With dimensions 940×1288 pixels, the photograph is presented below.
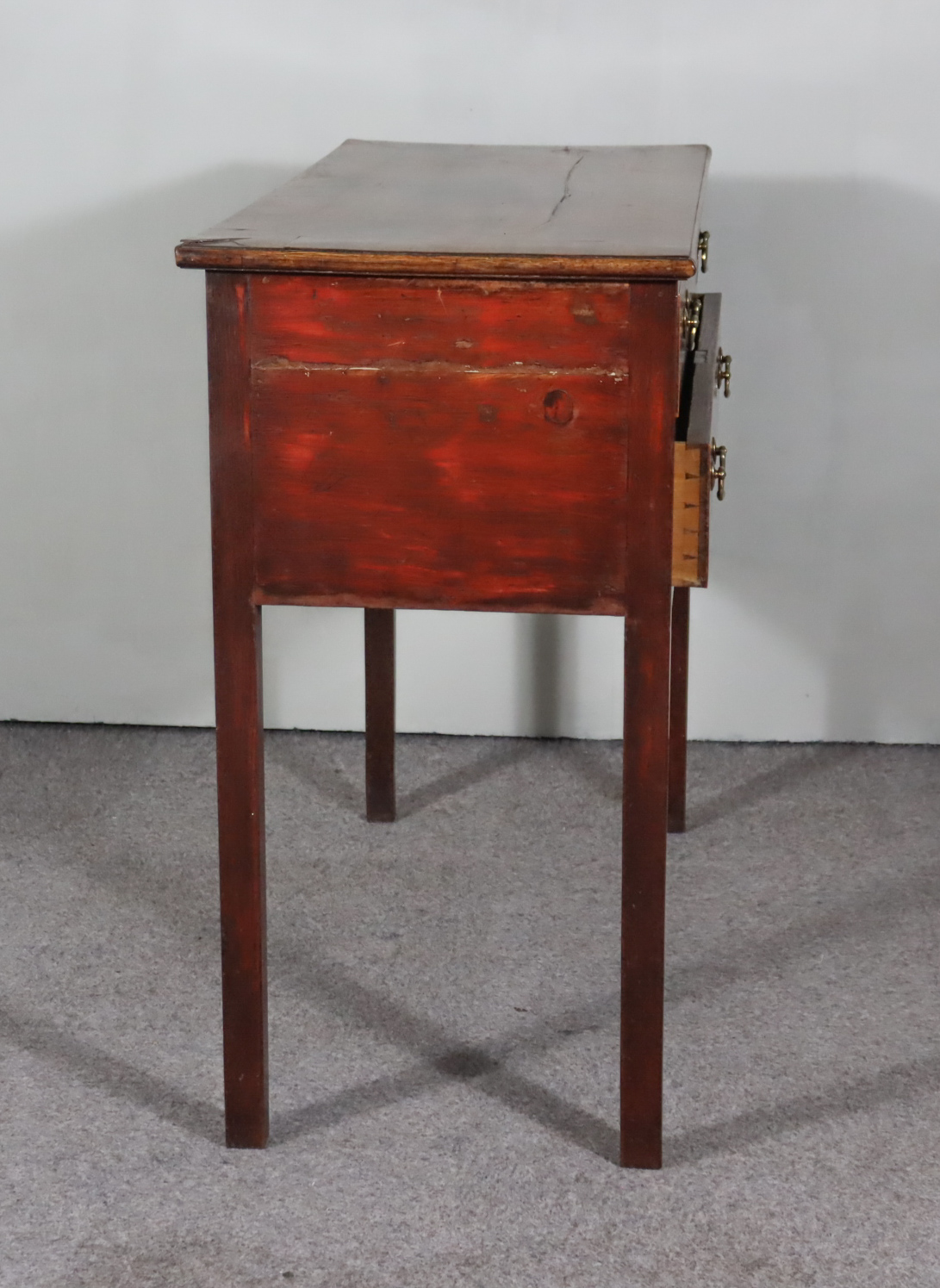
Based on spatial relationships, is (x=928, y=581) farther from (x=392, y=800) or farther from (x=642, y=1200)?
(x=642, y=1200)

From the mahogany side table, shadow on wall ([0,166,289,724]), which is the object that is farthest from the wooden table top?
shadow on wall ([0,166,289,724])

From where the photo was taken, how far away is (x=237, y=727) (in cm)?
158

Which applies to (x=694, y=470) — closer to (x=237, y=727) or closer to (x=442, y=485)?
(x=442, y=485)

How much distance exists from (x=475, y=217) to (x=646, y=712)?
0.51 m

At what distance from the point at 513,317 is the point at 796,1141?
2.81 ft

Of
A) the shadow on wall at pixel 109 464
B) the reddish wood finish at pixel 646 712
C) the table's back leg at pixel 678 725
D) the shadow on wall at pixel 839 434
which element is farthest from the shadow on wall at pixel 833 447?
the reddish wood finish at pixel 646 712

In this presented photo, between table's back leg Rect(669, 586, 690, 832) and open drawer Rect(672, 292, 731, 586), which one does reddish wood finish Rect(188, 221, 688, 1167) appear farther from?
table's back leg Rect(669, 586, 690, 832)

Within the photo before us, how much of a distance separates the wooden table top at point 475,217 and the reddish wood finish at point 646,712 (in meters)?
0.08

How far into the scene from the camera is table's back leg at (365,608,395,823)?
2.41 metres

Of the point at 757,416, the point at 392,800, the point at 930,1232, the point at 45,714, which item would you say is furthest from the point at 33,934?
the point at 757,416

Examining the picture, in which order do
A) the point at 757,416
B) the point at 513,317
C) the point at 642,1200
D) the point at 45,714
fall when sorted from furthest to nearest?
1. the point at 45,714
2. the point at 757,416
3. the point at 642,1200
4. the point at 513,317

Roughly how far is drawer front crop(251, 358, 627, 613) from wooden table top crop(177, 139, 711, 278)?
0.10 m

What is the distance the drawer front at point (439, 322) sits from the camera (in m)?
1.44

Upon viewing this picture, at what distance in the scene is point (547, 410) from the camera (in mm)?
1466
